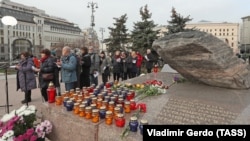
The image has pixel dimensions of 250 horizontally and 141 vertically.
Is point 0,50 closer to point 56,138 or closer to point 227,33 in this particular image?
point 227,33

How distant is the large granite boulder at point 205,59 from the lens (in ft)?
13.9

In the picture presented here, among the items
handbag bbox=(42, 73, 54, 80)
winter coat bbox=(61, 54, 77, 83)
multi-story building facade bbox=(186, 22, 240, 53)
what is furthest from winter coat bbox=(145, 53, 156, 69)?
multi-story building facade bbox=(186, 22, 240, 53)

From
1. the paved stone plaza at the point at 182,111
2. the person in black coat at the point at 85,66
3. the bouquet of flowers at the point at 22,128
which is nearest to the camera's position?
the paved stone plaza at the point at 182,111

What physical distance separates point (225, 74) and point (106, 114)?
2053mm

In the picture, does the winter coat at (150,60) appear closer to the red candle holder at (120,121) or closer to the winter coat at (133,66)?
the winter coat at (133,66)

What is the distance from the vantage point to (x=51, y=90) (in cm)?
466

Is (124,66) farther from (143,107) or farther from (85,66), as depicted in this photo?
(143,107)

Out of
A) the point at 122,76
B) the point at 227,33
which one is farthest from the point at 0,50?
the point at 122,76

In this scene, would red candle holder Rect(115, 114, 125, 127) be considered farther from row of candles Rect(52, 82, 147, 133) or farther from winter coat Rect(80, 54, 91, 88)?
winter coat Rect(80, 54, 91, 88)

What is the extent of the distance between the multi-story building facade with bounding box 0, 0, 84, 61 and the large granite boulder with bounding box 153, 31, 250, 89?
202 feet

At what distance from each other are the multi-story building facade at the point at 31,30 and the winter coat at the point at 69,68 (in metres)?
59.3

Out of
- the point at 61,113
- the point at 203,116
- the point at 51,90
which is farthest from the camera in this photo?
the point at 51,90

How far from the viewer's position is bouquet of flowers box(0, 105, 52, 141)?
364 cm

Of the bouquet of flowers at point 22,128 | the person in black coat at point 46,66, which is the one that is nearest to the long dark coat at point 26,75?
the person in black coat at point 46,66
